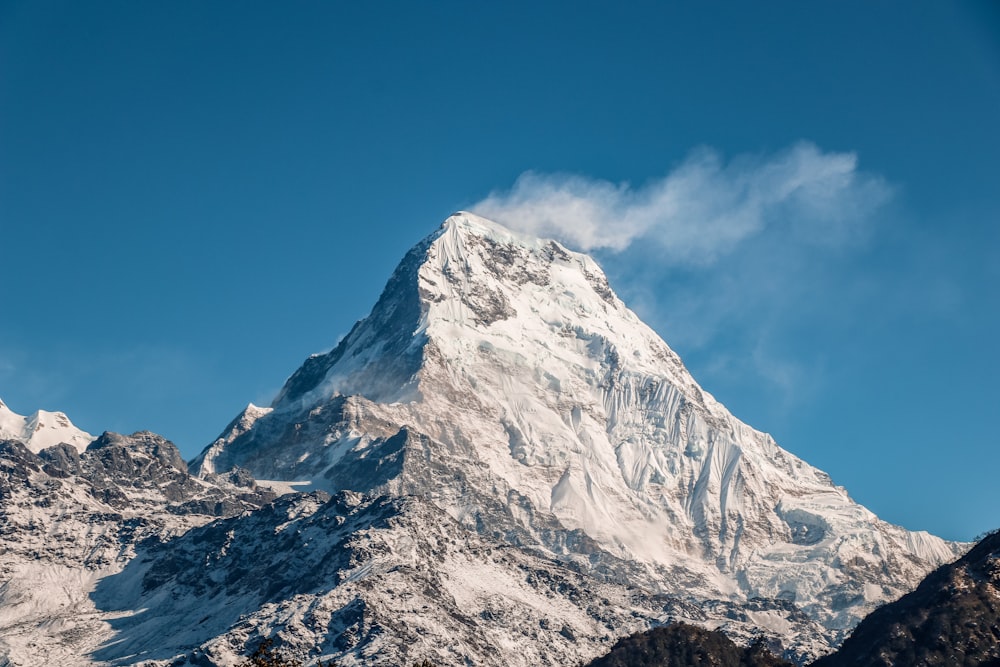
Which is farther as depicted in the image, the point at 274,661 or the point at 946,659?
the point at 946,659

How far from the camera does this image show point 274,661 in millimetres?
158375

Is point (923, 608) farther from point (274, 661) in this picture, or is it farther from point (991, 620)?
point (274, 661)

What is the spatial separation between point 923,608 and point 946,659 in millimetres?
9806

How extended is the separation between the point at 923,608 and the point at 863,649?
8749 mm

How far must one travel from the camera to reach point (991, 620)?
19262 centimetres

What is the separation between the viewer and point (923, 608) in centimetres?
19838

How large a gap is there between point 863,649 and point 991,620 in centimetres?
1552

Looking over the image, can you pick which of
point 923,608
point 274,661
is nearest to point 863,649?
point 923,608

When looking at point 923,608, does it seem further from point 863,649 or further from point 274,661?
point 274,661

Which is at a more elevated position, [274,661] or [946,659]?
[946,659]

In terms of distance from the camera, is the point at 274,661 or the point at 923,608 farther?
the point at 923,608

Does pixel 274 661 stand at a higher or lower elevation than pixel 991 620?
lower

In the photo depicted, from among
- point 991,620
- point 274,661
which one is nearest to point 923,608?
point 991,620

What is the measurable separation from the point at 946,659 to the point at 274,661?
3137 inches
